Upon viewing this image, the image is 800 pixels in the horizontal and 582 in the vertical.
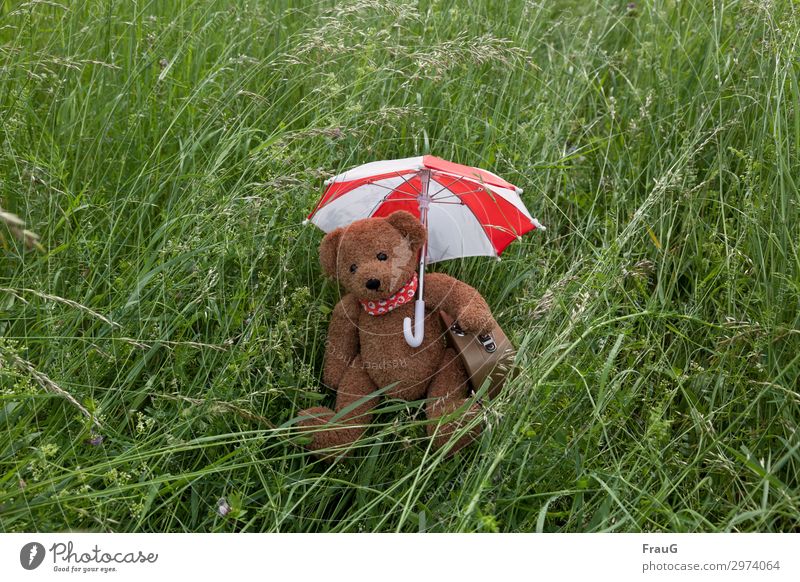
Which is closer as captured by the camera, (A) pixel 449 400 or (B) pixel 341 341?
(A) pixel 449 400

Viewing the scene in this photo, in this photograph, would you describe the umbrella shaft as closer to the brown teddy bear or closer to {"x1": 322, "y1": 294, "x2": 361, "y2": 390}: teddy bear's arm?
the brown teddy bear

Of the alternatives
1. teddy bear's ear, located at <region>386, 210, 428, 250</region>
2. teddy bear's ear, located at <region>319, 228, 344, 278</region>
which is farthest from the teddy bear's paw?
teddy bear's ear, located at <region>319, 228, 344, 278</region>

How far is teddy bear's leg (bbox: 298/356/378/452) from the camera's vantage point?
214 centimetres

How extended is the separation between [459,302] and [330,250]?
1.24 feet

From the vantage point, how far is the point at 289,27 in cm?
304

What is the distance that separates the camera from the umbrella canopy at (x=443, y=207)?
87.4 inches

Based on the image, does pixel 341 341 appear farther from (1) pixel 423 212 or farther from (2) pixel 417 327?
(1) pixel 423 212

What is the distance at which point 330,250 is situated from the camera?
86.8 inches

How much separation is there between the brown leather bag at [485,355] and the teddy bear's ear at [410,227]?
0.24 m

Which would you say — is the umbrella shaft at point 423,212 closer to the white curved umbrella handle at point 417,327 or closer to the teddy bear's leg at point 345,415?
the white curved umbrella handle at point 417,327

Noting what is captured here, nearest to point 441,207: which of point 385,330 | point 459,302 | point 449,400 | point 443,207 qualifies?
point 443,207

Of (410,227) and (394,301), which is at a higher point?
(410,227)

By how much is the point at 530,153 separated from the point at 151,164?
1.28m
